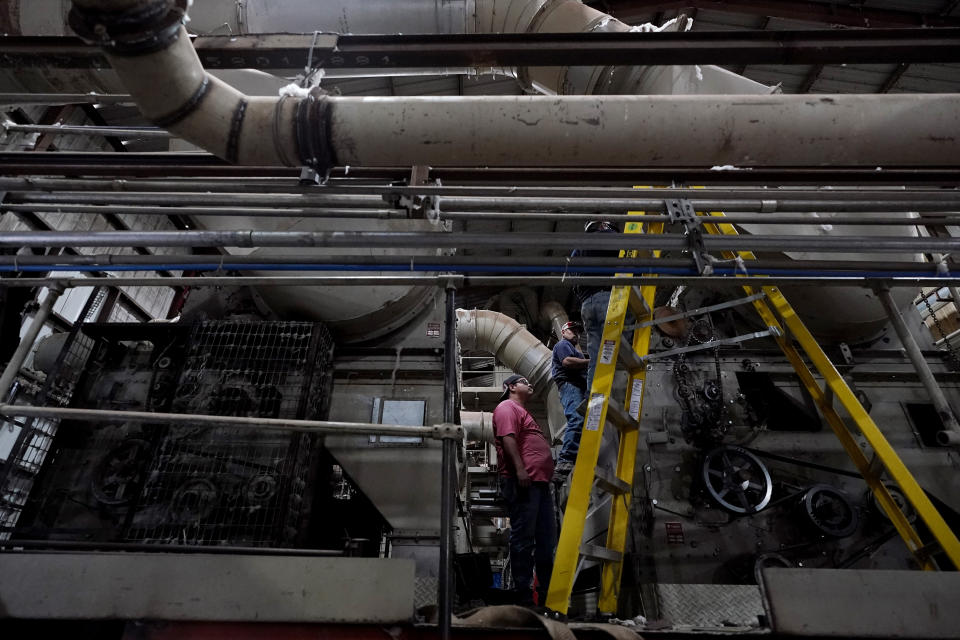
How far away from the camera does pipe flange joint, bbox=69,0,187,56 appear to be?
1650mm

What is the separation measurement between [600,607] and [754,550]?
1370mm

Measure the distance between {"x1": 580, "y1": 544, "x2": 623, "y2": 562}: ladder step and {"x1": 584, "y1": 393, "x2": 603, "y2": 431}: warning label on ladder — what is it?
65 centimetres

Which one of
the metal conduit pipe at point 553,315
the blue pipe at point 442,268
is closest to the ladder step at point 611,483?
the blue pipe at point 442,268

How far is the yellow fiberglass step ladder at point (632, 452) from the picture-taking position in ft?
8.49

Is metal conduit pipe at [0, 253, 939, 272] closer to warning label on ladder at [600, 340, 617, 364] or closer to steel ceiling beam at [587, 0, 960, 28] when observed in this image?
warning label on ladder at [600, 340, 617, 364]

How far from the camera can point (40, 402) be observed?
331 centimetres

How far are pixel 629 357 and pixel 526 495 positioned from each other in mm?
1224

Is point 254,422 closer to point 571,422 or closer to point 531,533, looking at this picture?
point 531,533

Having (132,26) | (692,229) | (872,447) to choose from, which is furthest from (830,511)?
(132,26)

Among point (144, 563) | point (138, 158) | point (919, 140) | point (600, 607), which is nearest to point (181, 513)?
point (144, 563)

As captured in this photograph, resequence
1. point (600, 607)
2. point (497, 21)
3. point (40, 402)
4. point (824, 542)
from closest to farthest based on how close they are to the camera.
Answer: point (600, 607)
point (40, 402)
point (824, 542)
point (497, 21)

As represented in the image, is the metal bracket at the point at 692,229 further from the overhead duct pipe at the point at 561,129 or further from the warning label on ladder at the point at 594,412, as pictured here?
the warning label on ladder at the point at 594,412

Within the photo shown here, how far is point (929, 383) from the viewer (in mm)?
2574

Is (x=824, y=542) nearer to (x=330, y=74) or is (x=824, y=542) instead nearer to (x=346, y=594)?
(x=346, y=594)
